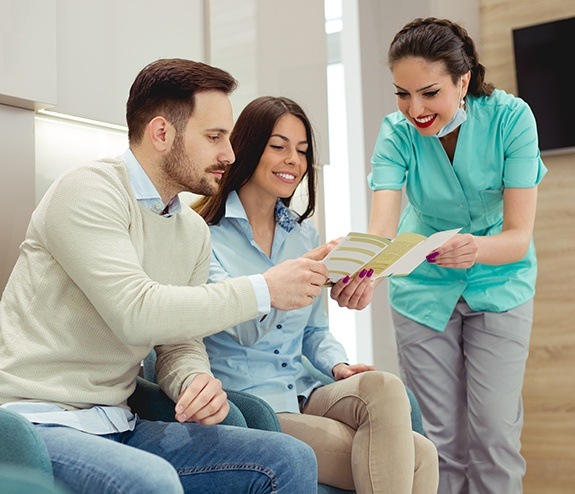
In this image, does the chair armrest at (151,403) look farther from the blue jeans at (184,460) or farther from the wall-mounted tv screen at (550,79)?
the wall-mounted tv screen at (550,79)

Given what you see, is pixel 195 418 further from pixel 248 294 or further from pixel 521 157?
pixel 521 157

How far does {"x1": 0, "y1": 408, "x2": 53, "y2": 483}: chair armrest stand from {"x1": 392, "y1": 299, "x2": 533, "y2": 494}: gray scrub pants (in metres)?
1.54

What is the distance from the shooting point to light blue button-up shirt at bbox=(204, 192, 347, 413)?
2.00m

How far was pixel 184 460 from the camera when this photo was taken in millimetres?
1511

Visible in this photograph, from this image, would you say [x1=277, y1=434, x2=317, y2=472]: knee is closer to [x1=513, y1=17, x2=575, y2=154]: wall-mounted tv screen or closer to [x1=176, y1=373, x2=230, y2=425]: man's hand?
[x1=176, y1=373, x2=230, y2=425]: man's hand

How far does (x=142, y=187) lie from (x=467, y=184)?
1185 millimetres

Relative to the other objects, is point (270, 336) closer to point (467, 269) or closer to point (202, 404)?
point (202, 404)

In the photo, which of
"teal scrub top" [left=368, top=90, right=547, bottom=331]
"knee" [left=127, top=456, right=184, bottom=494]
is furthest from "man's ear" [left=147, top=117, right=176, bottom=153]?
"teal scrub top" [left=368, top=90, right=547, bottom=331]

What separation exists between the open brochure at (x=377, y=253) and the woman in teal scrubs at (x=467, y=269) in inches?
22.0

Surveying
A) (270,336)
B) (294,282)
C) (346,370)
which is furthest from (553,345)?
(294,282)

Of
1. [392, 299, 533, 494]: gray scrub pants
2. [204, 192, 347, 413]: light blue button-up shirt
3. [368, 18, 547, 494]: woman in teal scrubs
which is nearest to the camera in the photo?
[204, 192, 347, 413]: light blue button-up shirt

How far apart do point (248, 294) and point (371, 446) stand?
1.69ft

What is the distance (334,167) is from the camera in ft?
13.1

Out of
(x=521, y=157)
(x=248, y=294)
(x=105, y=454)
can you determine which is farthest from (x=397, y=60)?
(x=105, y=454)
